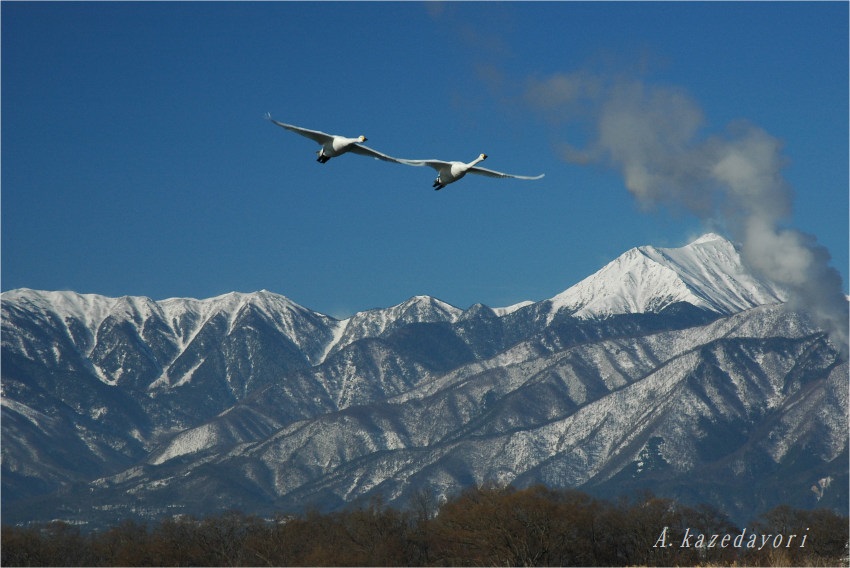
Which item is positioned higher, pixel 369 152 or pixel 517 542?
pixel 369 152

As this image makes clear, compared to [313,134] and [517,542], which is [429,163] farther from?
[517,542]

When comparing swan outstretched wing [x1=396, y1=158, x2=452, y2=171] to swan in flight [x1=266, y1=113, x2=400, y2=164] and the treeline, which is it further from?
the treeline

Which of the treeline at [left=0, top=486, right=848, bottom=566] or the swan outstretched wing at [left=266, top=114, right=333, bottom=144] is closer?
the swan outstretched wing at [left=266, top=114, right=333, bottom=144]

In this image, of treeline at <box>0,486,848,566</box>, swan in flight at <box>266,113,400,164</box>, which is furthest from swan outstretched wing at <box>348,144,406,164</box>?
treeline at <box>0,486,848,566</box>

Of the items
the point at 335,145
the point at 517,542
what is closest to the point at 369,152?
the point at 335,145

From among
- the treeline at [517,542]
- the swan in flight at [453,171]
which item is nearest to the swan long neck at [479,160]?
the swan in flight at [453,171]

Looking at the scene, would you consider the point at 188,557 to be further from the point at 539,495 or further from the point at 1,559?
the point at 539,495

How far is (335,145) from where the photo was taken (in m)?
82.3

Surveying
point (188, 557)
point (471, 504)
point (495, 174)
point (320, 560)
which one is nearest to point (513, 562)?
point (471, 504)

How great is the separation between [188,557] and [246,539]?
39.6 feet

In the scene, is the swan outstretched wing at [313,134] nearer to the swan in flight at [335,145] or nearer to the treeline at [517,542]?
the swan in flight at [335,145]

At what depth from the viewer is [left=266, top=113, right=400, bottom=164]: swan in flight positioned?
266ft

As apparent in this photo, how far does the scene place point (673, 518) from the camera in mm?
194500

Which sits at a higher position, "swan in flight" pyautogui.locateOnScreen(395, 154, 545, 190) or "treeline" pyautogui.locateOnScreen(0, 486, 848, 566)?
"swan in flight" pyautogui.locateOnScreen(395, 154, 545, 190)
